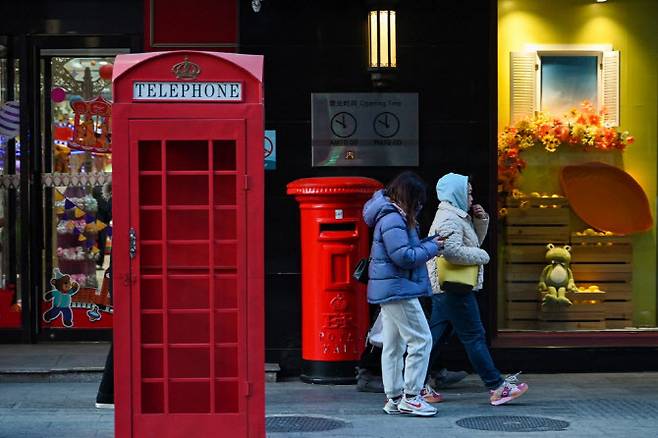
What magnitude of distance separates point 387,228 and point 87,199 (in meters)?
4.44

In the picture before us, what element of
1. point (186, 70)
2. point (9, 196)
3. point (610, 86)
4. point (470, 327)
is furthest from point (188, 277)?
point (610, 86)

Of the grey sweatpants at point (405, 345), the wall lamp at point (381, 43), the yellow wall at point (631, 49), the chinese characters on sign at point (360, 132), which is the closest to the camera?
the grey sweatpants at point (405, 345)

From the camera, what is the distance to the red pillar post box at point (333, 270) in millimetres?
9633

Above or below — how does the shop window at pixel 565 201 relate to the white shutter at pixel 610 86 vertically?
below

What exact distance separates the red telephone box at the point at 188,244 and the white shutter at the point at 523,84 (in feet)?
15.2

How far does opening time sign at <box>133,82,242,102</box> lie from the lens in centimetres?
673

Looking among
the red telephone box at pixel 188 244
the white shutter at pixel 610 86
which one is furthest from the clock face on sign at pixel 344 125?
the red telephone box at pixel 188 244

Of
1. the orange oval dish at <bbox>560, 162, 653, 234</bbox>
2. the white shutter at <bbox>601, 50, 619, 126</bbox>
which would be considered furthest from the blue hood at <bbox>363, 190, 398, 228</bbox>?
the white shutter at <bbox>601, 50, 619, 126</bbox>

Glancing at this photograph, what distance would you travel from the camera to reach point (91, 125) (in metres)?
11.8

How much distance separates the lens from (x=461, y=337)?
9.14 metres

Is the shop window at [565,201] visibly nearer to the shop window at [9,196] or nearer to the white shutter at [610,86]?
the white shutter at [610,86]

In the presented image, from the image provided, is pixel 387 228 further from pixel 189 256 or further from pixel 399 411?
pixel 189 256

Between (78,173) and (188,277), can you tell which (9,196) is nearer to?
(78,173)

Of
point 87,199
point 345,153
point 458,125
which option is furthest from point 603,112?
point 87,199
